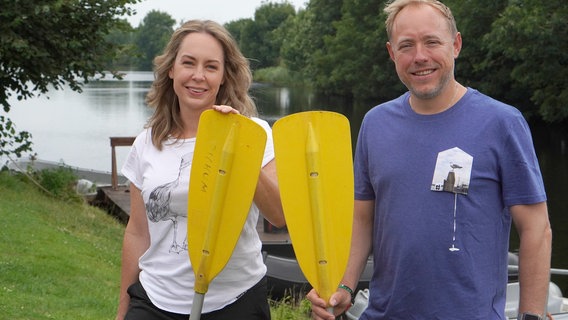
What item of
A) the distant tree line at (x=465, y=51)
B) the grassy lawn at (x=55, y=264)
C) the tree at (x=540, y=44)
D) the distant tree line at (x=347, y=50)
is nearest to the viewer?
the grassy lawn at (x=55, y=264)

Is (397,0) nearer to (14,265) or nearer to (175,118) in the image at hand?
(175,118)

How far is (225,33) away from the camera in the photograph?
277 centimetres

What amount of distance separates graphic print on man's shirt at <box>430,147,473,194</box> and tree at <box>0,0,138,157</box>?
10.6m

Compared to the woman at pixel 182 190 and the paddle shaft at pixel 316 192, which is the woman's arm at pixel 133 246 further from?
the paddle shaft at pixel 316 192

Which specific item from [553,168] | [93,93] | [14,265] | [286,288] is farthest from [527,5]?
[93,93]

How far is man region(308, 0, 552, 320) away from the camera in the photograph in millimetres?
2381

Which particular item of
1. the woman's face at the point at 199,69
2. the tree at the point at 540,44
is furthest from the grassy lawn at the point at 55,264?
the tree at the point at 540,44

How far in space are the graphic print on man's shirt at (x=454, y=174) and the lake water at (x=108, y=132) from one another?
25.1ft

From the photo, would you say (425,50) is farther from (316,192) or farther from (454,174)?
(316,192)

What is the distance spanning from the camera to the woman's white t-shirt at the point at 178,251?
8.72 ft

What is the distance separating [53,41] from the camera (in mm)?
12922

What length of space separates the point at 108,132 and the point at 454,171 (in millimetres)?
33007

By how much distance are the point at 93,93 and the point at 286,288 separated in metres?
57.3

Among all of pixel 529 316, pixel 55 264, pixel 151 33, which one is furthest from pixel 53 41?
pixel 151 33
